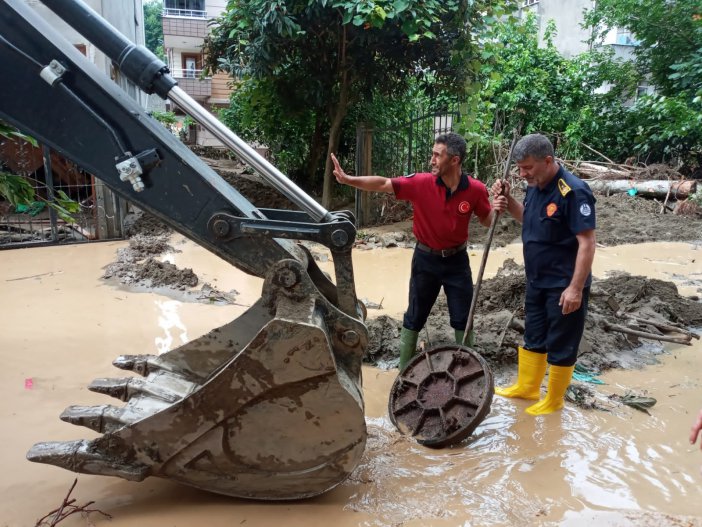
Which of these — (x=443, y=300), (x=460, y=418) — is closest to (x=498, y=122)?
(x=443, y=300)

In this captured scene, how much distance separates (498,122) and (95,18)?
42.8 feet

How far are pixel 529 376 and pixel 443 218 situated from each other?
127cm

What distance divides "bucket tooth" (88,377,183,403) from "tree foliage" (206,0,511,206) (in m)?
6.19

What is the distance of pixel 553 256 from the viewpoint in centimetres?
348

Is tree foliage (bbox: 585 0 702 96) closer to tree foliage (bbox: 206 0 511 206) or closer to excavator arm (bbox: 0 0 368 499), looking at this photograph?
tree foliage (bbox: 206 0 511 206)

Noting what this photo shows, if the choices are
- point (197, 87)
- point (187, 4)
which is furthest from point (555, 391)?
point (187, 4)

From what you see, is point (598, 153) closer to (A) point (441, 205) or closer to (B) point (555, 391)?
(A) point (441, 205)

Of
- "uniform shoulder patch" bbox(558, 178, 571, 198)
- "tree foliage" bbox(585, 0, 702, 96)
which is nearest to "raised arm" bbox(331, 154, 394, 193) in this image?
"uniform shoulder patch" bbox(558, 178, 571, 198)

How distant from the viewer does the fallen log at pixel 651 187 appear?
11602mm

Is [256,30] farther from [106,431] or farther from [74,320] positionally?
[106,431]

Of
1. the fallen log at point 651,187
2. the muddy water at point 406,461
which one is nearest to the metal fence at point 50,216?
the muddy water at point 406,461

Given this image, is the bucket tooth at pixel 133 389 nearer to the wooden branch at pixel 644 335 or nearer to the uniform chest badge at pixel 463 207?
the uniform chest badge at pixel 463 207

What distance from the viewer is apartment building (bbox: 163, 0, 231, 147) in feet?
90.0

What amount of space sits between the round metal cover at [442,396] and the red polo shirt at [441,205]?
2.56 feet
